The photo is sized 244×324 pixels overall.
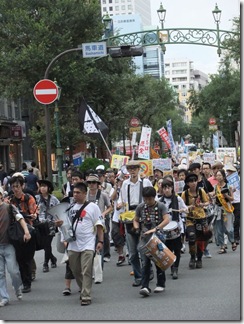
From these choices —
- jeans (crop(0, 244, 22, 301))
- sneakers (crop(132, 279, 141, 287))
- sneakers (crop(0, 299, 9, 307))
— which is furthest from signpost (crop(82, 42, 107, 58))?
sneakers (crop(0, 299, 9, 307))

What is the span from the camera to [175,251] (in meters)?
12.1

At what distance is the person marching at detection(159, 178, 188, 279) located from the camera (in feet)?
39.5

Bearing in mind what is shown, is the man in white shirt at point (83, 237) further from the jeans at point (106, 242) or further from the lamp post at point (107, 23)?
the lamp post at point (107, 23)

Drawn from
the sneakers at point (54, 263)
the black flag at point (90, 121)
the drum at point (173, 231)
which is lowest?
the sneakers at point (54, 263)

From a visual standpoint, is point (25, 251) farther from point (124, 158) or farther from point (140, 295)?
point (124, 158)

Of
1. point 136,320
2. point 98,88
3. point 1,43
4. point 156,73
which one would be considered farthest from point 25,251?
point 156,73

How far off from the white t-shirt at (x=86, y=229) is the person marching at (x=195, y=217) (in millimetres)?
2896

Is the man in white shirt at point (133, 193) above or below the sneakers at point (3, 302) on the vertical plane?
above

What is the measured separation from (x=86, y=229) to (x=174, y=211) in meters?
2.42

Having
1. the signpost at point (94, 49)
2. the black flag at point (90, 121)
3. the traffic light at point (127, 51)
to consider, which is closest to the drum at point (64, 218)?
the traffic light at point (127, 51)

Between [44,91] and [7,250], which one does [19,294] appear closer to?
[7,250]

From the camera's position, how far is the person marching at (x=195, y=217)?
12797mm

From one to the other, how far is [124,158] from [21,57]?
1521cm

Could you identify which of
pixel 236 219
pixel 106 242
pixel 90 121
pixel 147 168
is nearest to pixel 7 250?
pixel 106 242
